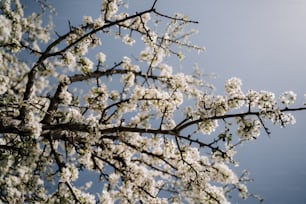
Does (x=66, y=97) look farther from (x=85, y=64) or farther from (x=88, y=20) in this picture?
(x=88, y=20)

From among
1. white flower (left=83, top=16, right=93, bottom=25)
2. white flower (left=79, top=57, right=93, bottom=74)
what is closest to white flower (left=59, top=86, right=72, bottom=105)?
white flower (left=79, top=57, right=93, bottom=74)

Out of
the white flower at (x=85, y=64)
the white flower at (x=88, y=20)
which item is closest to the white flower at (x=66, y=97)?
the white flower at (x=85, y=64)

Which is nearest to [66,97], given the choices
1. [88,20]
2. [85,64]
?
[85,64]

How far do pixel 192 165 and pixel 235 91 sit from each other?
1693 mm

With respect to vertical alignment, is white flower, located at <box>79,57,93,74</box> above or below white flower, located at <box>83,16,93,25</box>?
below

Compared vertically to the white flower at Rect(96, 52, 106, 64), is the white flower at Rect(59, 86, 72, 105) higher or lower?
lower

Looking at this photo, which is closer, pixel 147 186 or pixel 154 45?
pixel 147 186

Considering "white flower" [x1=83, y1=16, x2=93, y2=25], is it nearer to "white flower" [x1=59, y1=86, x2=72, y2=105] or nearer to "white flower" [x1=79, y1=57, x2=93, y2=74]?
"white flower" [x1=79, y1=57, x2=93, y2=74]

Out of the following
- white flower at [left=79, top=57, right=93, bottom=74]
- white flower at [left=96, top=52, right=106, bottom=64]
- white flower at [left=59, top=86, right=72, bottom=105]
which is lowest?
white flower at [left=59, top=86, right=72, bottom=105]

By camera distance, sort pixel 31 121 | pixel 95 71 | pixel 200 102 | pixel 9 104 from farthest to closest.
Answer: pixel 95 71 → pixel 200 102 → pixel 31 121 → pixel 9 104

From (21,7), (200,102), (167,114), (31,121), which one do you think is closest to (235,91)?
(200,102)

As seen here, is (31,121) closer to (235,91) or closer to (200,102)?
(200,102)

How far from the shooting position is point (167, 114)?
7.58 meters

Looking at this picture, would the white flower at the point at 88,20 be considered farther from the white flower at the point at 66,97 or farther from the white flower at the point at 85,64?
the white flower at the point at 66,97
